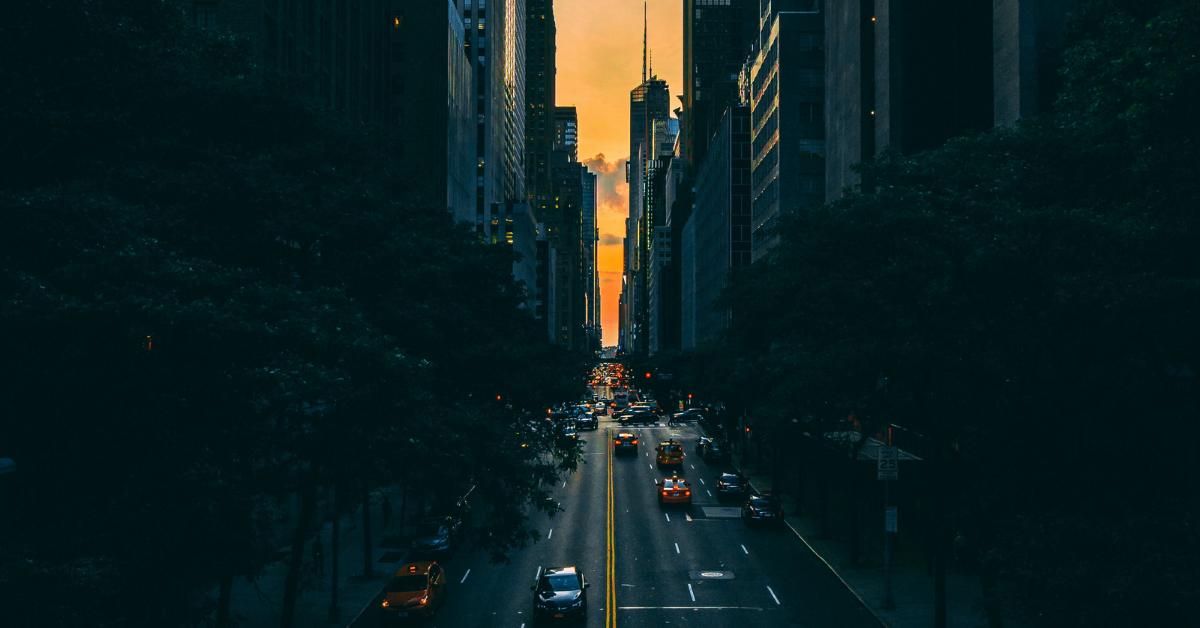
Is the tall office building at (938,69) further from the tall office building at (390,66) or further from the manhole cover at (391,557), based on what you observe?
the manhole cover at (391,557)

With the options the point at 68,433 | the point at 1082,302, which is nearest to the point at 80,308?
the point at 68,433

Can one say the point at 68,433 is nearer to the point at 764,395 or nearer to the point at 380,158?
the point at 380,158

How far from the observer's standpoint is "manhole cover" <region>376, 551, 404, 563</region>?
36844mm

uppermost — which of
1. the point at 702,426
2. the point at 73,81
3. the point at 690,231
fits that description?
the point at 690,231

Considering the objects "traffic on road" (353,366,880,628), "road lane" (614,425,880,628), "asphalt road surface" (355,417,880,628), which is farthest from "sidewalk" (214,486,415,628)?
"road lane" (614,425,880,628)

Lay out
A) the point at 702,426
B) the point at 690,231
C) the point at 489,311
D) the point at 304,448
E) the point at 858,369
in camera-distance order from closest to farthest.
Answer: the point at 304,448
the point at 858,369
the point at 489,311
the point at 702,426
the point at 690,231

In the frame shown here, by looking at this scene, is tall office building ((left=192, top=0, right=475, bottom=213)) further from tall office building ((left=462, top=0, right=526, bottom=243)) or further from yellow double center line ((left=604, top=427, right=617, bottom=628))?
tall office building ((left=462, top=0, right=526, bottom=243))

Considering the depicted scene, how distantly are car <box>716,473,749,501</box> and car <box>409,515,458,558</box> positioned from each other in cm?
1883

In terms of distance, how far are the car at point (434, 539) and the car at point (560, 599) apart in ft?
29.3

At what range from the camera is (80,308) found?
13383 mm

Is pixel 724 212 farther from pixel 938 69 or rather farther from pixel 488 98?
pixel 938 69

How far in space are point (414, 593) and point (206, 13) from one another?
27.9m

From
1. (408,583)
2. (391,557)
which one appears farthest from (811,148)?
(408,583)

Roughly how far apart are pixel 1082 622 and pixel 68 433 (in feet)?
50.7
